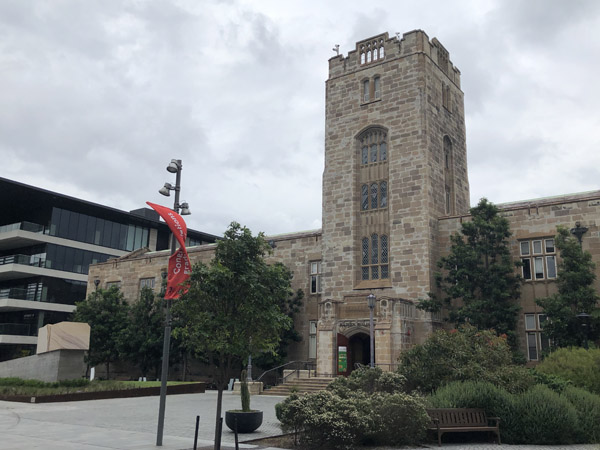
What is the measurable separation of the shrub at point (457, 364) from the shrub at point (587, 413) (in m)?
1.32

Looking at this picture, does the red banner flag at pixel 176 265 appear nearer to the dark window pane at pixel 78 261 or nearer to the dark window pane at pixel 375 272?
the dark window pane at pixel 375 272

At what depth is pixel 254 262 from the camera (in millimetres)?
14508

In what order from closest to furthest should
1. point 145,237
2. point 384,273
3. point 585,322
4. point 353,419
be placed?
point 353,419 → point 585,322 → point 384,273 → point 145,237

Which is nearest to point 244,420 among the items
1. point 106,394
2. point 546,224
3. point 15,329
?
point 106,394

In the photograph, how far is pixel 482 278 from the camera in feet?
90.3

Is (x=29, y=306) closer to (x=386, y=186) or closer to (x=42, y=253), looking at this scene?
(x=42, y=253)

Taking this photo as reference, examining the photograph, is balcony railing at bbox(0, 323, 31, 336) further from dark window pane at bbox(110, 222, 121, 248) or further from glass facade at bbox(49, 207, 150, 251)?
dark window pane at bbox(110, 222, 121, 248)

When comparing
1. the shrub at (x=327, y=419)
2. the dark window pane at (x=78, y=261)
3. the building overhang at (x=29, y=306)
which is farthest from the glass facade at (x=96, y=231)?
the shrub at (x=327, y=419)

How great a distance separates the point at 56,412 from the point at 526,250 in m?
22.7

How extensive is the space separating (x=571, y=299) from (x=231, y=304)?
56.7ft

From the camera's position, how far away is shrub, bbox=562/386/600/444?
1477cm

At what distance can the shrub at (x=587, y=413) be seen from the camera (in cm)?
1477

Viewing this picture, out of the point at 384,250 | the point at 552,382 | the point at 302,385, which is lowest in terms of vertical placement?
the point at 302,385

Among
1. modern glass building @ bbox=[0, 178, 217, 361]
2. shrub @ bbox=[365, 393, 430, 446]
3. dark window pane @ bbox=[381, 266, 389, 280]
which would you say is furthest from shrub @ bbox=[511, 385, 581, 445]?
modern glass building @ bbox=[0, 178, 217, 361]
